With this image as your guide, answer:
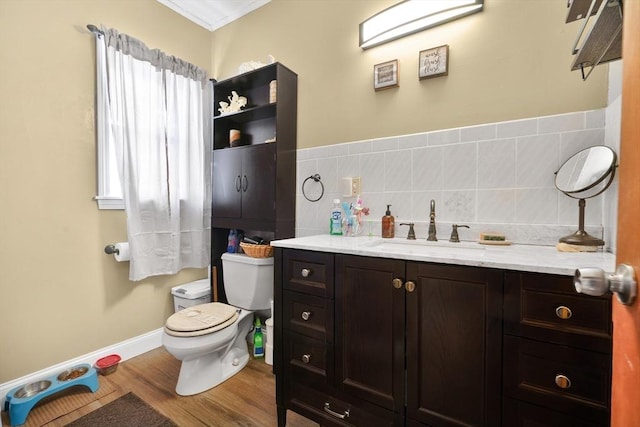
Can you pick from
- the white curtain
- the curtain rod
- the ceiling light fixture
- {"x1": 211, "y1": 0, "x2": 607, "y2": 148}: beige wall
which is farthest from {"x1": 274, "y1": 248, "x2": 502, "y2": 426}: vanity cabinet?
the curtain rod

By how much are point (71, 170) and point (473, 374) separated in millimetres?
2404

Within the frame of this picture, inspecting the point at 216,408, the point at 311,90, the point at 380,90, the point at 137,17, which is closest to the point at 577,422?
the point at 216,408

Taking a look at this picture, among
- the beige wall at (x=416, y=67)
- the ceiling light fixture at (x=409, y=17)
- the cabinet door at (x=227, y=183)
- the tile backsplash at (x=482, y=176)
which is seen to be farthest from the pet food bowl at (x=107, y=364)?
the ceiling light fixture at (x=409, y=17)

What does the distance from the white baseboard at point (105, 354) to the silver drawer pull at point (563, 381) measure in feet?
8.12

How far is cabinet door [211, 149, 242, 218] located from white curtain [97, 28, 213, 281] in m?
0.13

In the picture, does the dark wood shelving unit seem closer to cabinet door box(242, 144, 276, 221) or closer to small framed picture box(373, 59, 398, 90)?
cabinet door box(242, 144, 276, 221)

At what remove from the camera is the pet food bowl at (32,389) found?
1561mm

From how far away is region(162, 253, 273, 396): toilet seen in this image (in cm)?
164

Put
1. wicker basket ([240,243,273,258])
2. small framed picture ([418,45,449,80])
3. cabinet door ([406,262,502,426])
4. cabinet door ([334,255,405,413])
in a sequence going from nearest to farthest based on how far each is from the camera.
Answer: cabinet door ([406,262,502,426])
cabinet door ([334,255,405,413])
small framed picture ([418,45,449,80])
wicker basket ([240,243,273,258])

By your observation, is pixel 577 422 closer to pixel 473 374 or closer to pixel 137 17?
pixel 473 374

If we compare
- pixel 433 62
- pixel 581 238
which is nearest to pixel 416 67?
pixel 433 62

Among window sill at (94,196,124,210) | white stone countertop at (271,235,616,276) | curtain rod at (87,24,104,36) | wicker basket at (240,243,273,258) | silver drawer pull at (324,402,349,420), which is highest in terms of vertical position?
curtain rod at (87,24,104,36)

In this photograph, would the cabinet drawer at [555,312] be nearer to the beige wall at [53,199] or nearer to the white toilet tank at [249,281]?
the white toilet tank at [249,281]

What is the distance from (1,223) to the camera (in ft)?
5.16
